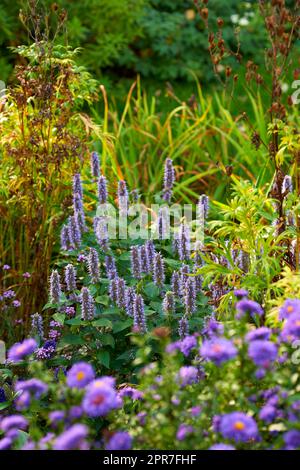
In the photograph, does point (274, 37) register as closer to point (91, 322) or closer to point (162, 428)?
point (91, 322)

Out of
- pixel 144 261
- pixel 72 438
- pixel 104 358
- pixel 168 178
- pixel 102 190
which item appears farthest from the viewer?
pixel 168 178

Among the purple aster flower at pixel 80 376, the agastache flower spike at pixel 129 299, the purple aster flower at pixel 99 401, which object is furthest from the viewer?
the agastache flower spike at pixel 129 299

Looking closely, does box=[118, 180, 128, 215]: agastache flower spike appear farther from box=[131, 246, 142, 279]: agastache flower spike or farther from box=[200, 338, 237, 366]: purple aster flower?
box=[200, 338, 237, 366]: purple aster flower

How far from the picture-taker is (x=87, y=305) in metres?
3.23

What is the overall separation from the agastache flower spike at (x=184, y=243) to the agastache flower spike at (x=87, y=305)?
1.95 ft

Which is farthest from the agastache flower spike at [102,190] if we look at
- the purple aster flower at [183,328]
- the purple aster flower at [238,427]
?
the purple aster flower at [238,427]

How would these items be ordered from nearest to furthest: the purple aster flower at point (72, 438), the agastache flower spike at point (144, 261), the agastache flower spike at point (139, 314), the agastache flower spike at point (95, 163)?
the purple aster flower at point (72, 438) → the agastache flower spike at point (139, 314) → the agastache flower spike at point (144, 261) → the agastache flower spike at point (95, 163)

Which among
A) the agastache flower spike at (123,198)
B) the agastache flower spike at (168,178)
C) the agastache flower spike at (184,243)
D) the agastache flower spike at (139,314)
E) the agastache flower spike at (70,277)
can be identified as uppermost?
the agastache flower spike at (168,178)

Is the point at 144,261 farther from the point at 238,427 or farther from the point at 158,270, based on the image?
the point at 238,427

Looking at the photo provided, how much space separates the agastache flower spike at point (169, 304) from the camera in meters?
3.24

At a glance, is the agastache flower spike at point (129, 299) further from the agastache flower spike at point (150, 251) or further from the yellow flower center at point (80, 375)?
the yellow flower center at point (80, 375)

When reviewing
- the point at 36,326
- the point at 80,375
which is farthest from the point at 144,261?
the point at 80,375

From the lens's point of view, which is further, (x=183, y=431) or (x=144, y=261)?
(x=144, y=261)

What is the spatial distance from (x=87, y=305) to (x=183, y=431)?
1246 millimetres
